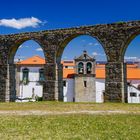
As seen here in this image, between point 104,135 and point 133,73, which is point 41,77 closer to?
point 133,73

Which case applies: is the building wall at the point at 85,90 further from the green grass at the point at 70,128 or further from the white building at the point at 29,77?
the green grass at the point at 70,128

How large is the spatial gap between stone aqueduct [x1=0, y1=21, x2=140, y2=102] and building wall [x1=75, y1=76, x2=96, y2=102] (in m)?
17.4

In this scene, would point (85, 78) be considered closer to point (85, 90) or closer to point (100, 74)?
point (85, 90)

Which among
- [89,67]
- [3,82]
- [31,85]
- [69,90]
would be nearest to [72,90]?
[69,90]

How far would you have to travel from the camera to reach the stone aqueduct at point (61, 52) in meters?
22.0

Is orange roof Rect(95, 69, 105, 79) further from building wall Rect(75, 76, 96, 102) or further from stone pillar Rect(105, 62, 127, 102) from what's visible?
stone pillar Rect(105, 62, 127, 102)

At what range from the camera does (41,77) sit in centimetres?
5156

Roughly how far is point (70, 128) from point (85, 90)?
3374 centimetres

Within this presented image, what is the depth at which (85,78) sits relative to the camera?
144 feet

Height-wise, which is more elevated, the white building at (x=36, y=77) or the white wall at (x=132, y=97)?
the white building at (x=36, y=77)

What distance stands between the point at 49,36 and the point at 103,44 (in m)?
4.71

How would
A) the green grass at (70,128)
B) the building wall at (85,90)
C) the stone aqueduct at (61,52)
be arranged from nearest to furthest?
the green grass at (70,128) < the stone aqueduct at (61,52) < the building wall at (85,90)

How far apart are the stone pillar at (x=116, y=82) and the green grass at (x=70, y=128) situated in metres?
8.97

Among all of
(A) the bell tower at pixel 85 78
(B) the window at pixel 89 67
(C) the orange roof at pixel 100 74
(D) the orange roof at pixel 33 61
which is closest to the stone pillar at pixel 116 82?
(A) the bell tower at pixel 85 78
